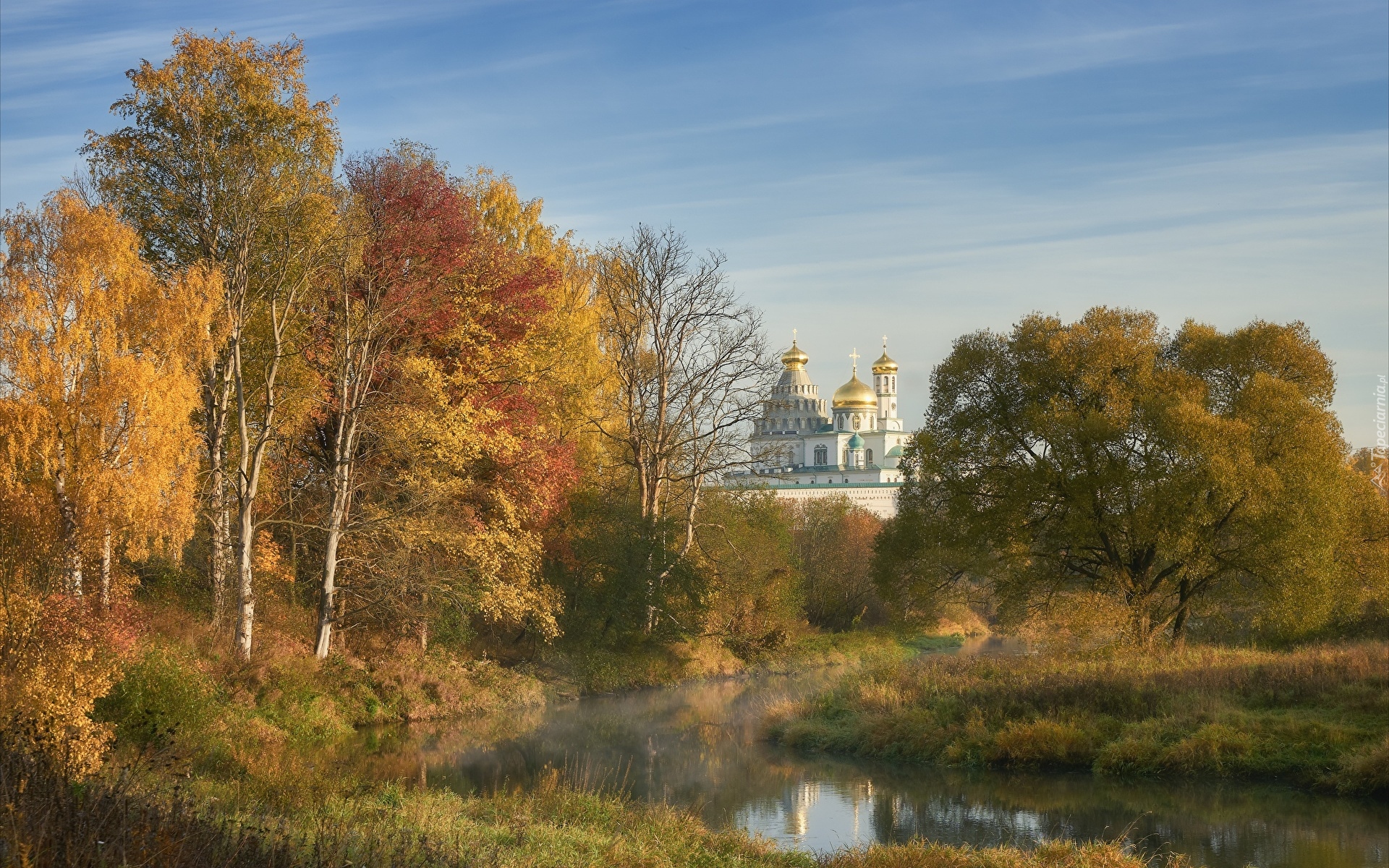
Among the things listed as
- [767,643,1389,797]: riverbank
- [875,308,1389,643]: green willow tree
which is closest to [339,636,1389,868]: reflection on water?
[767,643,1389,797]: riverbank

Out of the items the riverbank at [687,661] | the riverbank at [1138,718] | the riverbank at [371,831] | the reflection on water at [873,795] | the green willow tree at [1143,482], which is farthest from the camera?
the riverbank at [687,661]

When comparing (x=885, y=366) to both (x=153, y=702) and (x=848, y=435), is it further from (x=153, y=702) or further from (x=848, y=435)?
(x=153, y=702)

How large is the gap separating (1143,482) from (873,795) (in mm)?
12377

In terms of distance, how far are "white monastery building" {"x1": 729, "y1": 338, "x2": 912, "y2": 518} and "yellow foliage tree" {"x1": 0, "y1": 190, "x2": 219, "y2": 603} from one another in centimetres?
10985

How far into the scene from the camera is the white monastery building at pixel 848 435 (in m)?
137

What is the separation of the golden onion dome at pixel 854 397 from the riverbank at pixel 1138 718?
435 feet

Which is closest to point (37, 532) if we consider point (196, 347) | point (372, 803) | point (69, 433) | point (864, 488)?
point (69, 433)

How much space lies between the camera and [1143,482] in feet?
87.1

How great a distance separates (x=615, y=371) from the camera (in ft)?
119

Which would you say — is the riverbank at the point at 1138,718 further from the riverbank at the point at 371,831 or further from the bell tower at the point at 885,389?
the bell tower at the point at 885,389

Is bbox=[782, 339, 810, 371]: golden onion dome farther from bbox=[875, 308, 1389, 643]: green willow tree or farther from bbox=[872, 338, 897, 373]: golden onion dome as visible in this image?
bbox=[875, 308, 1389, 643]: green willow tree

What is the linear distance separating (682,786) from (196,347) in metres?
10.6

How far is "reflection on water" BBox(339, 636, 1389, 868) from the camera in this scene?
560 inches

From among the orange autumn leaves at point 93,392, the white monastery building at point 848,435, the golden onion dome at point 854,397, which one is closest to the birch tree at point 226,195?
the orange autumn leaves at point 93,392
